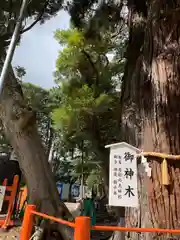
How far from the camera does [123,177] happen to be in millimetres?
2219

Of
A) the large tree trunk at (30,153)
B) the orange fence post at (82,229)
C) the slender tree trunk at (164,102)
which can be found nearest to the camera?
the orange fence post at (82,229)

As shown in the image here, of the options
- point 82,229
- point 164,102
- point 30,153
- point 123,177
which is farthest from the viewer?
point 30,153

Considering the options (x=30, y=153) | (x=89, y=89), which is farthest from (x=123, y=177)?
(x=89, y=89)

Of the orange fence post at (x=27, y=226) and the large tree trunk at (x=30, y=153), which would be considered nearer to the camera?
the orange fence post at (x=27, y=226)

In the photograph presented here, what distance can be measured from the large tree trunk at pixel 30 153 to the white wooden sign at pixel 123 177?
2.52 metres

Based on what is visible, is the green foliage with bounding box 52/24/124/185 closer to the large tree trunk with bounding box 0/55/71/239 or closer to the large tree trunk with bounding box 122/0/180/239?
the large tree trunk with bounding box 0/55/71/239

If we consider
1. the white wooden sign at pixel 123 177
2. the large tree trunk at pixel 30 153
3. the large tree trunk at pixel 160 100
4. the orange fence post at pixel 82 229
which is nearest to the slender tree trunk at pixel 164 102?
the large tree trunk at pixel 160 100

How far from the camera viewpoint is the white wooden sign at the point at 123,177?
2107mm

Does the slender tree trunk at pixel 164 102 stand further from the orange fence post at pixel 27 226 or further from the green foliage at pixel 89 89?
the green foliage at pixel 89 89

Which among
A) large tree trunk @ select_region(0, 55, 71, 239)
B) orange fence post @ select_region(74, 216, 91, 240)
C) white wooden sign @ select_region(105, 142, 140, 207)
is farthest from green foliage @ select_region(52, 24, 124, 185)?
orange fence post @ select_region(74, 216, 91, 240)

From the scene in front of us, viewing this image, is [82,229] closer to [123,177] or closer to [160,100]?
[123,177]

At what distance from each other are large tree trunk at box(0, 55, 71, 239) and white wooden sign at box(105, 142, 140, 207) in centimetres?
252

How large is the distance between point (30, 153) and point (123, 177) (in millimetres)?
2603

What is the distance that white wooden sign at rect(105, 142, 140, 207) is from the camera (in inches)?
83.0
